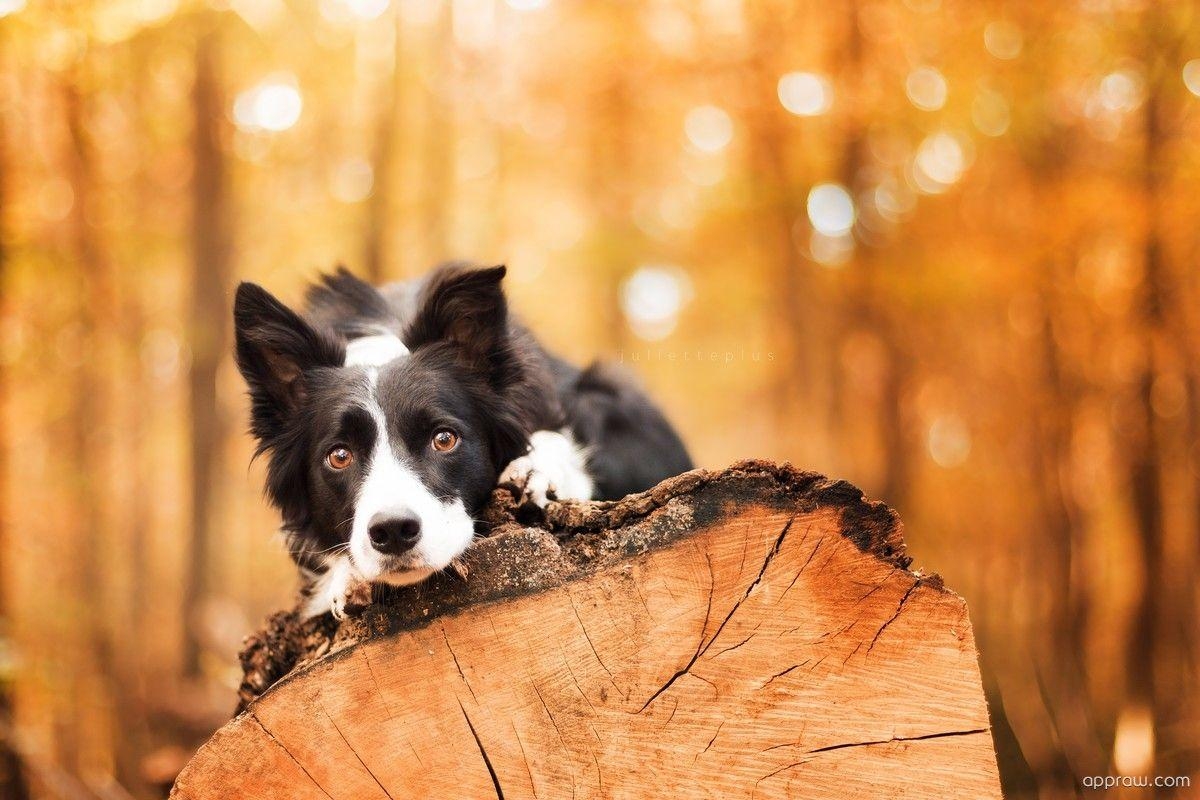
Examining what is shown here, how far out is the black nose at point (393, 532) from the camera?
2.95 m

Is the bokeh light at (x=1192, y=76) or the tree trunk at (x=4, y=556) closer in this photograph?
the tree trunk at (x=4, y=556)

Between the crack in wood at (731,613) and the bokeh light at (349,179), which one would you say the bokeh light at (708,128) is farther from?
the crack in wood at (731,613)

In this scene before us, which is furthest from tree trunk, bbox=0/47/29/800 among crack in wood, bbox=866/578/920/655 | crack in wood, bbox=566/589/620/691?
crack in wood, bbox=866/578/920/655

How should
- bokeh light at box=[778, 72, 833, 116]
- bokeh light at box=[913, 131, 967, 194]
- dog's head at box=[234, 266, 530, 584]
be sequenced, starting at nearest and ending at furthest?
dog's head at box=[234, 266, 530, 584], bokeh light at box=[913, 131, 967, 194], bokeh light at box=[778, 72, 833, 116]

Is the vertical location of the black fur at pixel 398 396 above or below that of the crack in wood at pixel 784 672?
Answer: above

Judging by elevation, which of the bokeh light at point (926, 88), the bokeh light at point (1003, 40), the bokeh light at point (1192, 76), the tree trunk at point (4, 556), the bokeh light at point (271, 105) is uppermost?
the bokeh light at point (271, 105)

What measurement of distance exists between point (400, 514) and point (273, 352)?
1.19 meters

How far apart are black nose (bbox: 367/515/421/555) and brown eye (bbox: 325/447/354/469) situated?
0.59m

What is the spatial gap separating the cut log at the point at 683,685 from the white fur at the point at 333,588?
0.47 meters

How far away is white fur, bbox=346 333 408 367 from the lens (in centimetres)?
386

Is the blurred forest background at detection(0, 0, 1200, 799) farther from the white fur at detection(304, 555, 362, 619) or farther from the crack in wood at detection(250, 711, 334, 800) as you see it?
the crack in wood at detection(250, 711, 334, 800)

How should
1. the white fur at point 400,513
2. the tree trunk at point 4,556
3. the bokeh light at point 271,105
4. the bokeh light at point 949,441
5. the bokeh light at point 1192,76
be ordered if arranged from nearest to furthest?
the white fur at point 400,513, the tree trunk at point 4,556, the bokeh light at point 1192,76, the bokeh light at point 271,105, the bokeh light at point 949,441

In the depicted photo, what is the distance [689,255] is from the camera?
15.1 meters

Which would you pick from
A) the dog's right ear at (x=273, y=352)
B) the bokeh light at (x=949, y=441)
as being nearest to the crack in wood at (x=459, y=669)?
the dog's right ear at (x=273, y=352)
